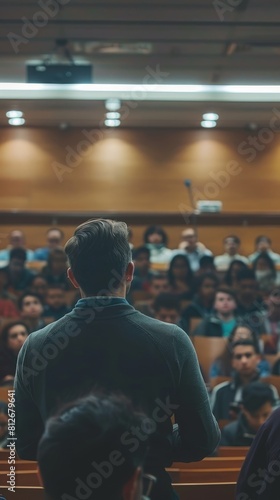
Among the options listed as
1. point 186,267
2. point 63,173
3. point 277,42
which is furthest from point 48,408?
point 63,173

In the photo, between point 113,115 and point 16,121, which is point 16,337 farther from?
point 16,121

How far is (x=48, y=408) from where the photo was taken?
1953 millimetres

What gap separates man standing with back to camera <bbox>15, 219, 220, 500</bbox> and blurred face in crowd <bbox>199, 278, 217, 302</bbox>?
5.74 m

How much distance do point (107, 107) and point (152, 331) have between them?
29.9 ft

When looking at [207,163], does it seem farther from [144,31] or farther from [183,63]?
[144,31]

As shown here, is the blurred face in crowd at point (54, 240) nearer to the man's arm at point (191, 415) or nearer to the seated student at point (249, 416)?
the seated student at point (249, 416)

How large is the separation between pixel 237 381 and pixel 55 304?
9.02 ft

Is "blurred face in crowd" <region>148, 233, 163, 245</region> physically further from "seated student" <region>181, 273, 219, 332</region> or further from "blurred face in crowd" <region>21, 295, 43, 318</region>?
"blurred face in crowd" <region>21, 295, 43, 318</region>

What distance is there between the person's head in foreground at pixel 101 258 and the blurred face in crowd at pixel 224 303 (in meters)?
5.10

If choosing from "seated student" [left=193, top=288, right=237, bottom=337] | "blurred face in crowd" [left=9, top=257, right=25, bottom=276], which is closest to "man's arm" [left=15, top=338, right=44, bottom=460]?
"seated student" [left=193, top=288, right=237, bottom=337]

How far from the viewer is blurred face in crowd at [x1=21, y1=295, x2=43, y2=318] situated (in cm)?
688

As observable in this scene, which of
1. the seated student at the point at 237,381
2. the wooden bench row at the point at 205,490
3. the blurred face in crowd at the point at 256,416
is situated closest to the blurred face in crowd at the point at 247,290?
the seated student at the point at 237,381

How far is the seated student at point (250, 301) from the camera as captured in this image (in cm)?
741

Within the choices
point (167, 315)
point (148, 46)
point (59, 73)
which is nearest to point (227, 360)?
point (167, 315)
